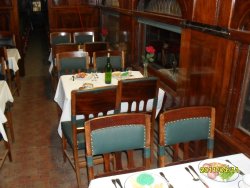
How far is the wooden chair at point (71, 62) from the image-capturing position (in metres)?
3.57

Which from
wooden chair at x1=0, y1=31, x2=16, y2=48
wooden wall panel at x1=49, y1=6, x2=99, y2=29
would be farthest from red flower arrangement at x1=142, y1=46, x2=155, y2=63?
wooden wall panel at x1=49, y1=6, x2=99, y2=29

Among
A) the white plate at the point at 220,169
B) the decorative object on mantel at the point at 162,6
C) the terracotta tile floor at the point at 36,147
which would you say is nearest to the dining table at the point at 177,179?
the white plate at the point at 220,169

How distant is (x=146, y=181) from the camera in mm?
1453

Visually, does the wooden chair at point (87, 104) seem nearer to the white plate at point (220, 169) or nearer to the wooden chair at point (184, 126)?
the wooden chair at point (184, 126)

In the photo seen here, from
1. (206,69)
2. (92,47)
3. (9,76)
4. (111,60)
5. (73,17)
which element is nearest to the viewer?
(206,69)

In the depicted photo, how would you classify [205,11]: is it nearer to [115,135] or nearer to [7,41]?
[115,135]

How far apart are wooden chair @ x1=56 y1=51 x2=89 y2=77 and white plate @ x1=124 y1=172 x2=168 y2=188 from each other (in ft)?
7.74

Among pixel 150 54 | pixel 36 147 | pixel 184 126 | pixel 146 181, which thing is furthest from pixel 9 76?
pixel 146 181

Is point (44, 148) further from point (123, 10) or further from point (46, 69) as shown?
point (46, 69)

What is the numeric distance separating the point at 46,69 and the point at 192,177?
5.51 metres

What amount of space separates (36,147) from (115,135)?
1804 mm

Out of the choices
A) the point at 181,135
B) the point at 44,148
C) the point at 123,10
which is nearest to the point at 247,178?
the point at 181,135

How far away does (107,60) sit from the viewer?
3598 mm

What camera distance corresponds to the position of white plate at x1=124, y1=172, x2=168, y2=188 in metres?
1.43
